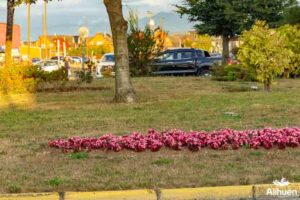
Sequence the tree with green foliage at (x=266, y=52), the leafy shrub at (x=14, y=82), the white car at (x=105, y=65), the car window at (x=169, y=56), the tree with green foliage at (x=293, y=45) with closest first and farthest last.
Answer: the tree with green foliage at (x=266, y=52), the leafy shrub at (x=14, y=82), the tree with green foliage at (x=293, y=45), the car window at (x=169, y=56), the white car at (x=105, y=65)

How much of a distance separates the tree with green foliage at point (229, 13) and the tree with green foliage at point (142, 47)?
678 cm

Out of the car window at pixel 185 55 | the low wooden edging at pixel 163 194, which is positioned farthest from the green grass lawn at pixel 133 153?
the car window at pixel 185 55

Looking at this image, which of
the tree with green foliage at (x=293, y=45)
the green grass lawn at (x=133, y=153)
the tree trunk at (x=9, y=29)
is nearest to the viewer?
the green grass lawn at (x=133, y=153)

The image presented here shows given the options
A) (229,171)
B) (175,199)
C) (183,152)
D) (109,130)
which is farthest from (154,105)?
(175,199)

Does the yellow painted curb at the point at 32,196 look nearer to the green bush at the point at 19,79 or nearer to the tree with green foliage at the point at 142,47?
the green bush at the point at 19,79

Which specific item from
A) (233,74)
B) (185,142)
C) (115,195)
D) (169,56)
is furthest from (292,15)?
(115,195)

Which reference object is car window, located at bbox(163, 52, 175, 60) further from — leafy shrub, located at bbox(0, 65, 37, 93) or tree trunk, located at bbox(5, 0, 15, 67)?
leafy shrub, located at bbox(0, 65, 37, 93)

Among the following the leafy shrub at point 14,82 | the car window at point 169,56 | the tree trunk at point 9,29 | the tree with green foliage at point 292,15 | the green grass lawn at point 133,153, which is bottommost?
the green grass lawn at point 133,153

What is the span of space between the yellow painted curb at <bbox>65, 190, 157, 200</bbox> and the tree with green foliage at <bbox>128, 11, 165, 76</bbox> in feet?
80.3

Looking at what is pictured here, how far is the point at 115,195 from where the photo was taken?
23.6 ft

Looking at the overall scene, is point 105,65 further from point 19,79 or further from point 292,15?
point 19,79

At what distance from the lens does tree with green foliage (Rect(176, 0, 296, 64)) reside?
3881 cm

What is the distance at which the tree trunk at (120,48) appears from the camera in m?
16.8

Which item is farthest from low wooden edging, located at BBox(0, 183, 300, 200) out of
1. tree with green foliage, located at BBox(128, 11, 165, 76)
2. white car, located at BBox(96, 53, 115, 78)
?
white car, located at BBox(96, 53, 115, 78)
